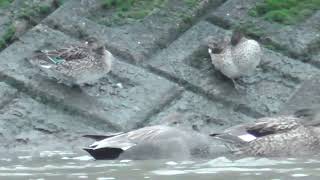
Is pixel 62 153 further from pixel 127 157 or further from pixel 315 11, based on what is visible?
pixel 315 11

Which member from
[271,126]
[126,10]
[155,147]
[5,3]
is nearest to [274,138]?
[271,126]

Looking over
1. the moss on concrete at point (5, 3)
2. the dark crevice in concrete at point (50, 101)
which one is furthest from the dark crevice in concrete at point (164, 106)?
the moss on concrete at point (5, 3)

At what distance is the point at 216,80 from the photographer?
44.1 ft

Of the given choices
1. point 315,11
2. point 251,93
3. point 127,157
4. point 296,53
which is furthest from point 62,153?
point 315,11

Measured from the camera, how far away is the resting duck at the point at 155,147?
10641 mm

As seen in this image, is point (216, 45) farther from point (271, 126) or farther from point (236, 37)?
point (271, 126)

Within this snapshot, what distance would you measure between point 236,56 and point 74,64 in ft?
6.08

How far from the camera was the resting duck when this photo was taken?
34.9ft

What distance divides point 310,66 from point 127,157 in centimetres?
357

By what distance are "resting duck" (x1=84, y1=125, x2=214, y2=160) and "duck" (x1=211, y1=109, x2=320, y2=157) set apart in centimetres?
34

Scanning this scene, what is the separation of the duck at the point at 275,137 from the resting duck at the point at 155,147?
1.11 ft

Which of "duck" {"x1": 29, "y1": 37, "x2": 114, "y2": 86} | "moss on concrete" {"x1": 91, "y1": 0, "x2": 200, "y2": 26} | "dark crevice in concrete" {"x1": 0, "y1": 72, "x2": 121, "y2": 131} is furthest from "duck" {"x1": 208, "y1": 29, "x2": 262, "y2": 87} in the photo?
"dark crevice in concrete" {"x1": 0, "y1": 72, "x2": 121, "y2": 131}

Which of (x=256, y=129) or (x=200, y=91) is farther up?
(x=200, y=91)

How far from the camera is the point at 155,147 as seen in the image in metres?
10.7
